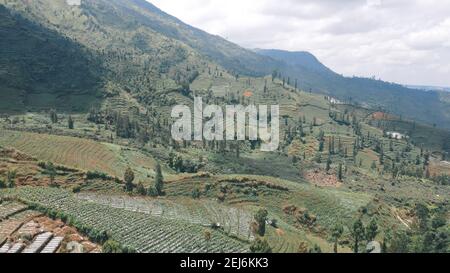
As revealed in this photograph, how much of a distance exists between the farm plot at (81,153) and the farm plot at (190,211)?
1871cm

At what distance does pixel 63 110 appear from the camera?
189 m

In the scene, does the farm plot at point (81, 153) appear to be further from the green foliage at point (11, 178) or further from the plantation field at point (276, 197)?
the green foliage at point (11, 178)

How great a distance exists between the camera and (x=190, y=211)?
87875 millimetres

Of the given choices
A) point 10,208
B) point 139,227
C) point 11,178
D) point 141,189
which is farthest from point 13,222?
point 141,189

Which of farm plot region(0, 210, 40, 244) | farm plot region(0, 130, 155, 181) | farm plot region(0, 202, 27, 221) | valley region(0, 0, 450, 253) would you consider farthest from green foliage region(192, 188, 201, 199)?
farm plot region(0, 202, 27, 221)

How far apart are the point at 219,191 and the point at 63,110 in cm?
11297

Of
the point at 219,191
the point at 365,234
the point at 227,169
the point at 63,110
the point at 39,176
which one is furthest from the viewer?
the point at 63,110

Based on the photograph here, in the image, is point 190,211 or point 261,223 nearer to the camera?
point 261,223

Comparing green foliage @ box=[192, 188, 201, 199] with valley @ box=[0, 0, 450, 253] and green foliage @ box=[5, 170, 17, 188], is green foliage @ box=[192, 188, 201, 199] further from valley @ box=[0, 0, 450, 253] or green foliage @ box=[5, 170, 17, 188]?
green foliage @ box=[5, 170, 17, 188]

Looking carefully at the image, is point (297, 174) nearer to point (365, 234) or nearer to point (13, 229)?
point (365, 234)

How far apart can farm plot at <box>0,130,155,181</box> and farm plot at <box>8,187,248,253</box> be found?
27.8 meters

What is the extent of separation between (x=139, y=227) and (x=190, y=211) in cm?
1905

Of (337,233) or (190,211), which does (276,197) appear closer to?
(337,233)
